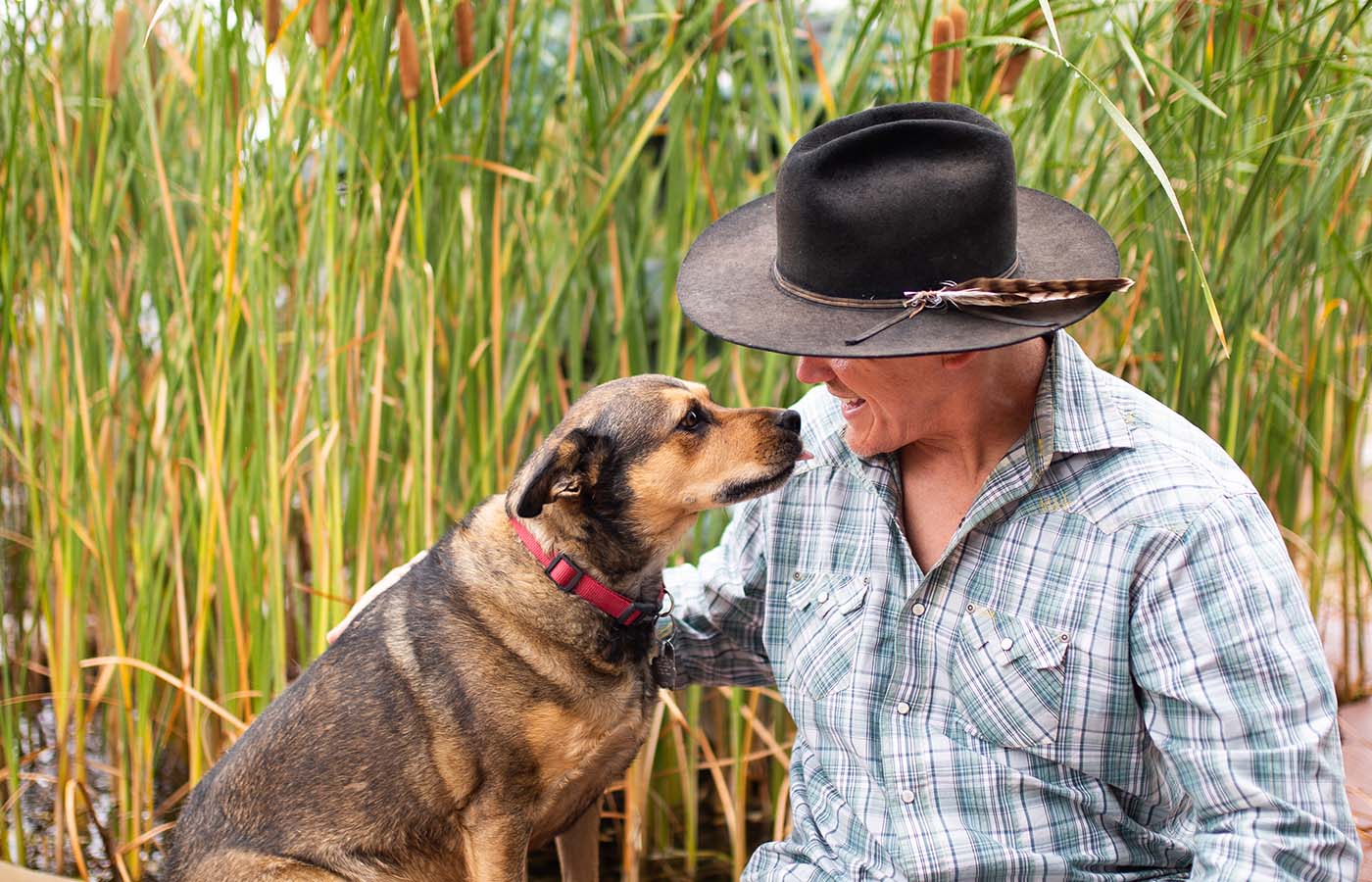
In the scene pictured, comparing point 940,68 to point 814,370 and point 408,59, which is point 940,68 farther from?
point 408,59

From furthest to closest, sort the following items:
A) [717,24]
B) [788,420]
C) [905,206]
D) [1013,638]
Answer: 1. [717,24]
2. [788,420]
3. [1013,638]
4. [905,206]

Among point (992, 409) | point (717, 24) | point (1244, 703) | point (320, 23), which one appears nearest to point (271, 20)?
point (320, 23)

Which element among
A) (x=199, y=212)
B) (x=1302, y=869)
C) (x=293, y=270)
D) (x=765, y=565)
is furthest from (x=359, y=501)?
(x=1302, y=869)

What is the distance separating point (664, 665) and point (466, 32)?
52.6 inches

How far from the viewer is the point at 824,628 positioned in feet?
7.09

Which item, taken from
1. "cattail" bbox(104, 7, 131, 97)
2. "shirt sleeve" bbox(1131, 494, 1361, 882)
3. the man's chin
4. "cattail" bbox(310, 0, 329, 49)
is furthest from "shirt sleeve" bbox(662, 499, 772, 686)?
"cattail" bbox(104, 7, 131, 97)

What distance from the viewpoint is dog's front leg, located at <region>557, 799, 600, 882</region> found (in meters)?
2.56

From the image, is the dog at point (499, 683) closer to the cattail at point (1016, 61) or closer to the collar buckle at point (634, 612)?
the collar buckle at point (634, 612)

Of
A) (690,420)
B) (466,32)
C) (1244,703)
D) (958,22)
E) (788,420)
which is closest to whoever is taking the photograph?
(1244,703)

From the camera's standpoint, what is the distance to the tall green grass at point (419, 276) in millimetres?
2652

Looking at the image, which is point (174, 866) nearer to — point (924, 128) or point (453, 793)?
point (453, 793)

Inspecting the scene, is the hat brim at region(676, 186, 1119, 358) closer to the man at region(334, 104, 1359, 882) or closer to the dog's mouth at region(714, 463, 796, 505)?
the man at region(334, 104, 1359, 882)

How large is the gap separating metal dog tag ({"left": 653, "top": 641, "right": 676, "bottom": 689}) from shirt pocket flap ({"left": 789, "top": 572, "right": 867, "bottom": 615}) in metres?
0.29

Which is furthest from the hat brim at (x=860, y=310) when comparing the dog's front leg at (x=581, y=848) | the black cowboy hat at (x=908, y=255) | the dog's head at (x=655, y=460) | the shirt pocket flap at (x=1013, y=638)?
the dog's front leg at (x=581, y=848)
